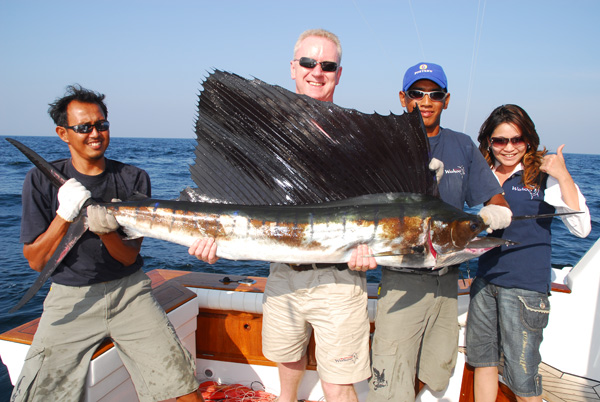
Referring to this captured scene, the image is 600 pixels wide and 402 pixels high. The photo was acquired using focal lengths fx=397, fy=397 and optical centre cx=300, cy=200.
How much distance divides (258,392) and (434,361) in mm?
1324

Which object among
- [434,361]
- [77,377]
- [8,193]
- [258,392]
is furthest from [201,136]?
[8,193]

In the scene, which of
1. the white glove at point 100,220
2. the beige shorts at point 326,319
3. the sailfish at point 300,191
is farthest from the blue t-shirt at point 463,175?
the white glove at point 100,220

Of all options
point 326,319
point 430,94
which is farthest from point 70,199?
point 430,94

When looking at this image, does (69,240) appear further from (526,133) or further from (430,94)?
(526,133)

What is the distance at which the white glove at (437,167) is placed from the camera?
6.48 feet

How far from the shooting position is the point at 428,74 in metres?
2.11

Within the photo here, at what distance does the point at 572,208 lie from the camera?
77.9 inches

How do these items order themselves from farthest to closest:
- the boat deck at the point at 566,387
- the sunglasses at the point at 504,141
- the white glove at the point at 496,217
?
the boat deck at the point at 566,387, the sunglasses at the point at 504,141, the white glove at the point at 496,217

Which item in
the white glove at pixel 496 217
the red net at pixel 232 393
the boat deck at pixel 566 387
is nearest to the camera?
the white glove at pixel 496 217

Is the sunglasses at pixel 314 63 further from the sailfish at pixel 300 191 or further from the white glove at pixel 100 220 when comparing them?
the white glove at pixel 100 220

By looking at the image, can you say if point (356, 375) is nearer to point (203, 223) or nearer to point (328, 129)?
point (203, 223)

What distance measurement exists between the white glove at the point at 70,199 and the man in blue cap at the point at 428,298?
5.14 feet

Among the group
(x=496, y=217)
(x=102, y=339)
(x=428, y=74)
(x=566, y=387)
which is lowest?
(x=566, y=387)

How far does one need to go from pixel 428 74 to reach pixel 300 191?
93cm
